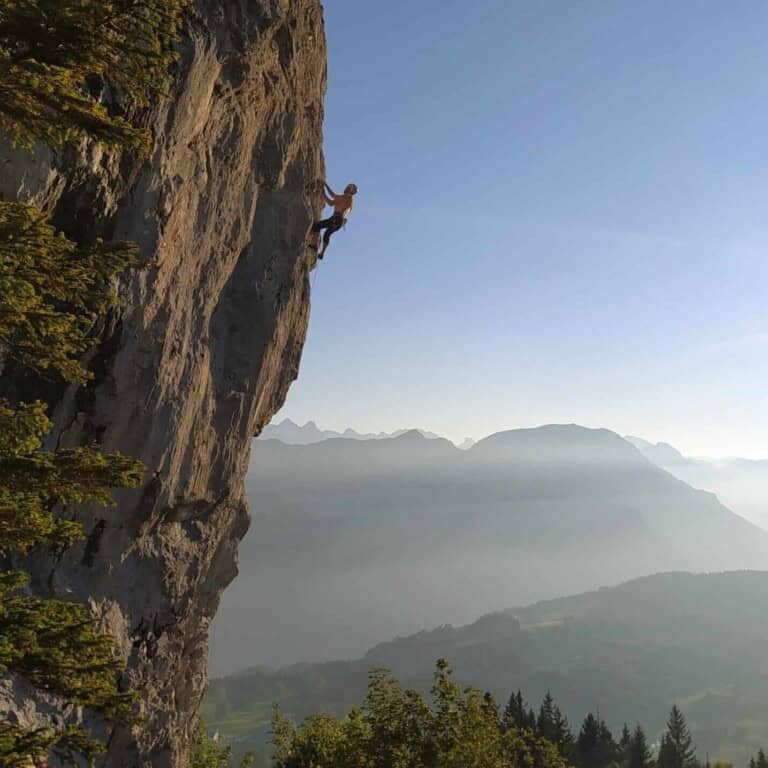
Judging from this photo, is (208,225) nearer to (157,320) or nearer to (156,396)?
(157,320)

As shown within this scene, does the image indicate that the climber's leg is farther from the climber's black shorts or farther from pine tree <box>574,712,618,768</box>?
pine tree <box>574,712,618,768</box>

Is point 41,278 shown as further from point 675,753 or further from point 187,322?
point 675,753

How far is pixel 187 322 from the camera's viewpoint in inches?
706

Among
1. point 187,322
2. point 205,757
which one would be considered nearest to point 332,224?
point 187,322

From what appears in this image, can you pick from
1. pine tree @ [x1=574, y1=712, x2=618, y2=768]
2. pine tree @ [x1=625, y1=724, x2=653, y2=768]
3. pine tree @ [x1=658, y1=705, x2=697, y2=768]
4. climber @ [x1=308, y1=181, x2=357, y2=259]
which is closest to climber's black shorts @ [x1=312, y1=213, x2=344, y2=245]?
climber @ [x1=308, y1=181, x2=357, y2=259]

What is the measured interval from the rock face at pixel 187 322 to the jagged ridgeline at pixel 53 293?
384cm

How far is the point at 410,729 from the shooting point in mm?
23078

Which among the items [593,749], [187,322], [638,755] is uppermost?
[187,322]

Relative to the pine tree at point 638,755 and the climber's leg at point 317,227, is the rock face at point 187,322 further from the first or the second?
the pine tree at point 638,755

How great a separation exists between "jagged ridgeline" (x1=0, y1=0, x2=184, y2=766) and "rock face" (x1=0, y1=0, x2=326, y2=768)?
151 inches

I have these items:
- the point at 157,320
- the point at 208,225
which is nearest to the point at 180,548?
the point at 157,320

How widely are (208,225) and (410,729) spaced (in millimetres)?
20072

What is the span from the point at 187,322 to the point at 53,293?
1066cm

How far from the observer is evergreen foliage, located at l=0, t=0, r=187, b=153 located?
6113 mm
